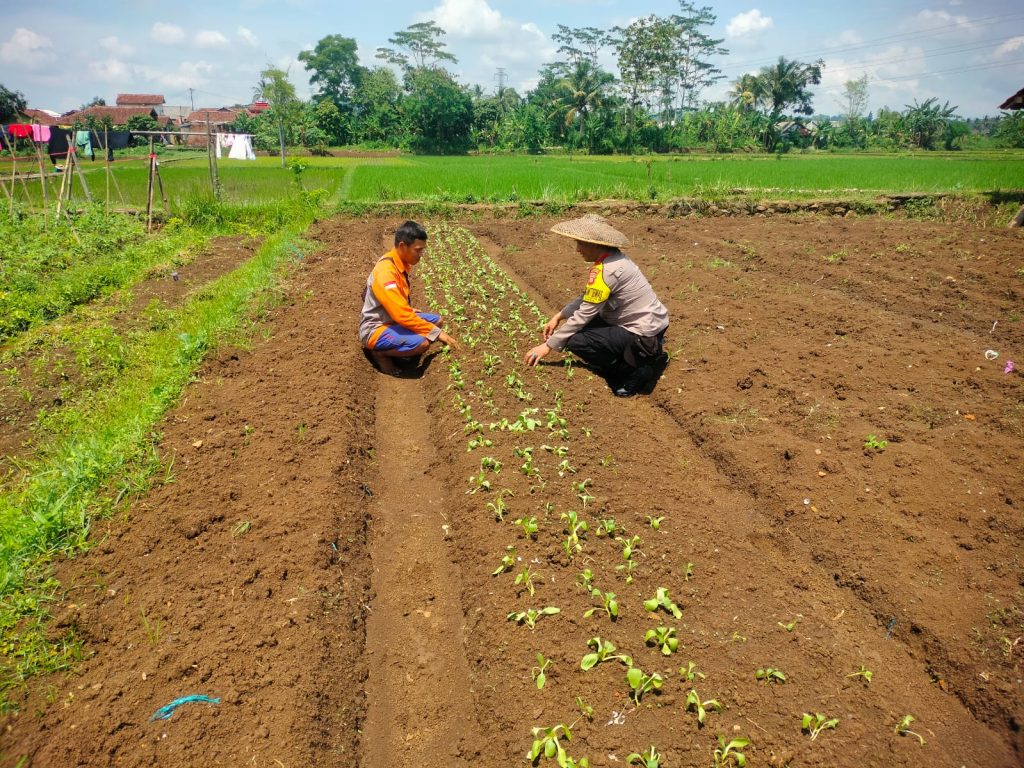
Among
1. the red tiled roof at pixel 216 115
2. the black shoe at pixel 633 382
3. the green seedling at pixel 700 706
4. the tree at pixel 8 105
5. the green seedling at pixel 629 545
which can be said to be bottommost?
the green seedling at pixel 700 706

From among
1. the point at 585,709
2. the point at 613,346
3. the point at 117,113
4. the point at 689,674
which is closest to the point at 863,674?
the point at 689,674

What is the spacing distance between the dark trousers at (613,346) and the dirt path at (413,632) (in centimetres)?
176

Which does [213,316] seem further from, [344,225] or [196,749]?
[344,225]

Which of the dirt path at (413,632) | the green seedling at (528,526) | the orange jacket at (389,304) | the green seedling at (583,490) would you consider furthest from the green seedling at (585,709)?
the orange jacket at (389,304)

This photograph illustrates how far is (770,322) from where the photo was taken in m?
7.10

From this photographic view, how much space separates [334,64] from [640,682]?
237 feet

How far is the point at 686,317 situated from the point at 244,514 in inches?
215

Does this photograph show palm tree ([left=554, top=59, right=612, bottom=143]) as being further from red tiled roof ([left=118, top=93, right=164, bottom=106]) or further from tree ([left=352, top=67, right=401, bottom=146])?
red tiled roof ([left=118, top=93, right=164, bottom=106])

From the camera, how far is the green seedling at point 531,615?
307 centimetres

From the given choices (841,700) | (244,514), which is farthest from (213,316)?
(841,700)

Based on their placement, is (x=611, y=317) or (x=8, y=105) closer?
(x=611, y=317)

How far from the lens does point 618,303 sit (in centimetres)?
545

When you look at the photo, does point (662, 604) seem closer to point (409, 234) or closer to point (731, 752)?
point (731, 752)

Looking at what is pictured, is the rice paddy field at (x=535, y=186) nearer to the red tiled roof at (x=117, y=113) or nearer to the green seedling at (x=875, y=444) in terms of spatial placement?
the green seedling at (x=875, y=444)
